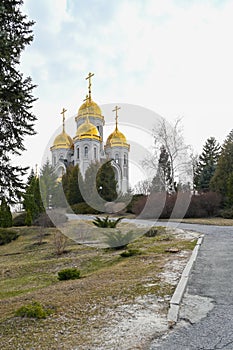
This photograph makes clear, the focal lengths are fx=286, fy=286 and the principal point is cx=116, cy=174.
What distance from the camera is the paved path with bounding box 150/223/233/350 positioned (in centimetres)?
281

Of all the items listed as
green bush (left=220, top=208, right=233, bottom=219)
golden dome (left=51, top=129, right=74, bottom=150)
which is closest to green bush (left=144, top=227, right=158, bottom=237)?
green bush (left=220, top=208, right=233, bottom=219)

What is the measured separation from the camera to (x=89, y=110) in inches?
1700

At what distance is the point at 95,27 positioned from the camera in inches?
420

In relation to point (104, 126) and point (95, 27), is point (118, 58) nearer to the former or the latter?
point (95, 27)

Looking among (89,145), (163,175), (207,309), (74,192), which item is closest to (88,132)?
(89,145)

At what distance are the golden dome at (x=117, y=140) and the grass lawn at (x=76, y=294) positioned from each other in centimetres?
3362

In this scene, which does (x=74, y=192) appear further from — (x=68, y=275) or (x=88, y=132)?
(x=68, y=275)

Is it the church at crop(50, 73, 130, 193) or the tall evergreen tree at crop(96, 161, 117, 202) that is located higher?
the church at crop(50, 73, 130, 193)

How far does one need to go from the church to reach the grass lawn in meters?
29.5

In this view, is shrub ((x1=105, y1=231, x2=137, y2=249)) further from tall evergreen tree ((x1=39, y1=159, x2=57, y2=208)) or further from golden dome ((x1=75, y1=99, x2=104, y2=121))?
golden dome ((x1=75, y1=99, x2=104, y2=121))

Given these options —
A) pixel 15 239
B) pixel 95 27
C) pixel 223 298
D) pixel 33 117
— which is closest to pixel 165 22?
pixel 95 27

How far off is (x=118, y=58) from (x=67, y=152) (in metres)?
33.2

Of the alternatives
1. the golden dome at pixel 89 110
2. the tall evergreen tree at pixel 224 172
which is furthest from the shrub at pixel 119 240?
the golden dome at pixel 89 110

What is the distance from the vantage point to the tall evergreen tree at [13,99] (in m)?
4.85
